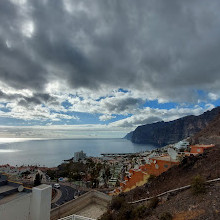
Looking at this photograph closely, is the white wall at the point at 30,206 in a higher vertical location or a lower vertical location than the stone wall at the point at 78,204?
higher

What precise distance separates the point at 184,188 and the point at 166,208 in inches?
84.6

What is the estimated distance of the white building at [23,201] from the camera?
30.2 feet

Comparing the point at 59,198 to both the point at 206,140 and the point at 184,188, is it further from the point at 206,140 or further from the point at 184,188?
the point at 206,140

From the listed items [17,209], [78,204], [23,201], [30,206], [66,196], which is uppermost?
[23,201]

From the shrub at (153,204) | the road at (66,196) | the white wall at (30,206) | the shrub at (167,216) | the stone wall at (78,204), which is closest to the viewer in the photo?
the shrub at (167,216)

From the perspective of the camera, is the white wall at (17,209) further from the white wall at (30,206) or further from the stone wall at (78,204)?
the stone wall at (78,204)

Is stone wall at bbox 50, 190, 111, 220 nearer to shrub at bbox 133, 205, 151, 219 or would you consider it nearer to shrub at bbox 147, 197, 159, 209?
shrub at bbox 133, 205, 151, 219

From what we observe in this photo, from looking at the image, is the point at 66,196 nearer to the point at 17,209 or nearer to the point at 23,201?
the point at 23,201

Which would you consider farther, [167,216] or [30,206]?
[30,206]

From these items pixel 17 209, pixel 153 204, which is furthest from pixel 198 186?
pixel 17 209

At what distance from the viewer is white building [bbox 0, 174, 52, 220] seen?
920 centimetres

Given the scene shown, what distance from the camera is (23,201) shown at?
9.83m

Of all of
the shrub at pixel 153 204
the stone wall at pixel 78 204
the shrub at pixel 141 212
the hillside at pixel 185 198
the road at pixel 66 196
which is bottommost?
the road at pixel 66 196

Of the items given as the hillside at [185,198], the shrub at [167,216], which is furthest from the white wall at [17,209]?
the shrub at [167,216]
